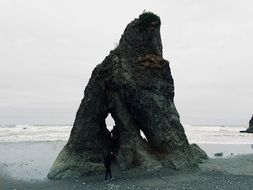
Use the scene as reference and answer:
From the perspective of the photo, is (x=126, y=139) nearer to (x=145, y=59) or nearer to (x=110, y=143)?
(x=110, y=143)

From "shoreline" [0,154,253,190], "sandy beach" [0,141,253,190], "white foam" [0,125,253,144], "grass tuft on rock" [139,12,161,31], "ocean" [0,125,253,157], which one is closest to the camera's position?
"shoreline" [0,154,253,190]

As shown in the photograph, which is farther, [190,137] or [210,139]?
[190,137]

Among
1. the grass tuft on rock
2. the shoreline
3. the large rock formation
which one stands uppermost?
the grass tuft on rock

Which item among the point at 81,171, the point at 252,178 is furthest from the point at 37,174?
the point at 252,178

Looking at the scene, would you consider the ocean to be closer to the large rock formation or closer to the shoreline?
the large rock formation

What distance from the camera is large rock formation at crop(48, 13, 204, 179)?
33.0 metres

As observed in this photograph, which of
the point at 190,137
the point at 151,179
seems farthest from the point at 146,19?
the point at 190,137

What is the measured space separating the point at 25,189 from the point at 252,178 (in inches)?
622

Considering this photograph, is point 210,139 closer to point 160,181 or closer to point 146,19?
point 146,19

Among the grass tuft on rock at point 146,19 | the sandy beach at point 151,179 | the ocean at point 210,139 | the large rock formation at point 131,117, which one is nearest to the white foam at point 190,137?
the ocean at point 210,139

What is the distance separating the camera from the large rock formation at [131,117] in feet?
108

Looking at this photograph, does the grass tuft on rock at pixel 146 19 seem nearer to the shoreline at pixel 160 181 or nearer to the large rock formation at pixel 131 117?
the large rock formation at pixel 131 117

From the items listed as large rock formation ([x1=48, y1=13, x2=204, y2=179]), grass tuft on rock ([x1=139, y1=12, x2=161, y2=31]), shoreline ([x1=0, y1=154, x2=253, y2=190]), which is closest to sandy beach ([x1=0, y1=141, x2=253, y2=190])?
shoreline ([x1=0, y1=154, x2=253, y2=190])

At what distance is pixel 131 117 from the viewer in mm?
34219
